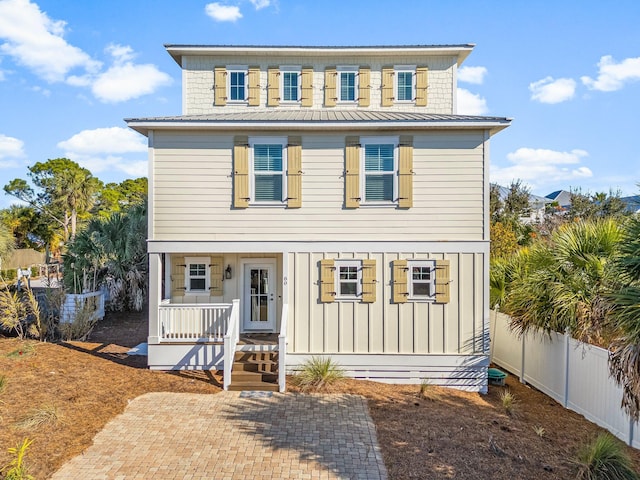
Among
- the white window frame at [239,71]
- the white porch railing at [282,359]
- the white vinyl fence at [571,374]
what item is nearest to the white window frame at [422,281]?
the white vinyl fence at [571,374]

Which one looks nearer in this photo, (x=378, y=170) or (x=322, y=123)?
(x=322, y=123)

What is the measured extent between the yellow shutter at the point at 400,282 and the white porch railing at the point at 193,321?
4.21 meters

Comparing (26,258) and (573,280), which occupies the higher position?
(573,280)

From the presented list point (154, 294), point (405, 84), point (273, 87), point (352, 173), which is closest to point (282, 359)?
point (154, 294)

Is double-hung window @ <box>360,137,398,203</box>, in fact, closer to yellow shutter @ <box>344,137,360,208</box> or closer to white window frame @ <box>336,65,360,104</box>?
yellow shutter @ <box>344,137,360,208</box>

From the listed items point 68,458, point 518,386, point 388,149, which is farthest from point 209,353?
point 518,386

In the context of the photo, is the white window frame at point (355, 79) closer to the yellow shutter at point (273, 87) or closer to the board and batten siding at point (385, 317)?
the yellow shutter at point (273, 87)

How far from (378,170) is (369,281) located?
111 inches

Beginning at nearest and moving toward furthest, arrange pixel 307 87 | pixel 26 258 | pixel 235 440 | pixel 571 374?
pixel 235 440 → pixel 571 374 → pixel 307 87 → pixel 26 258

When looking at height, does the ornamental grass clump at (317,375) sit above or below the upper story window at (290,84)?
below

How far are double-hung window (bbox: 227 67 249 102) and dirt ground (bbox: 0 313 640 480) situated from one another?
829 centimetres

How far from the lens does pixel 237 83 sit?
12797 mm

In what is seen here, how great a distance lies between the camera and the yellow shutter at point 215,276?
11734 mm

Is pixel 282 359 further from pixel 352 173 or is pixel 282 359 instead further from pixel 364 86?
pixel 364 86
